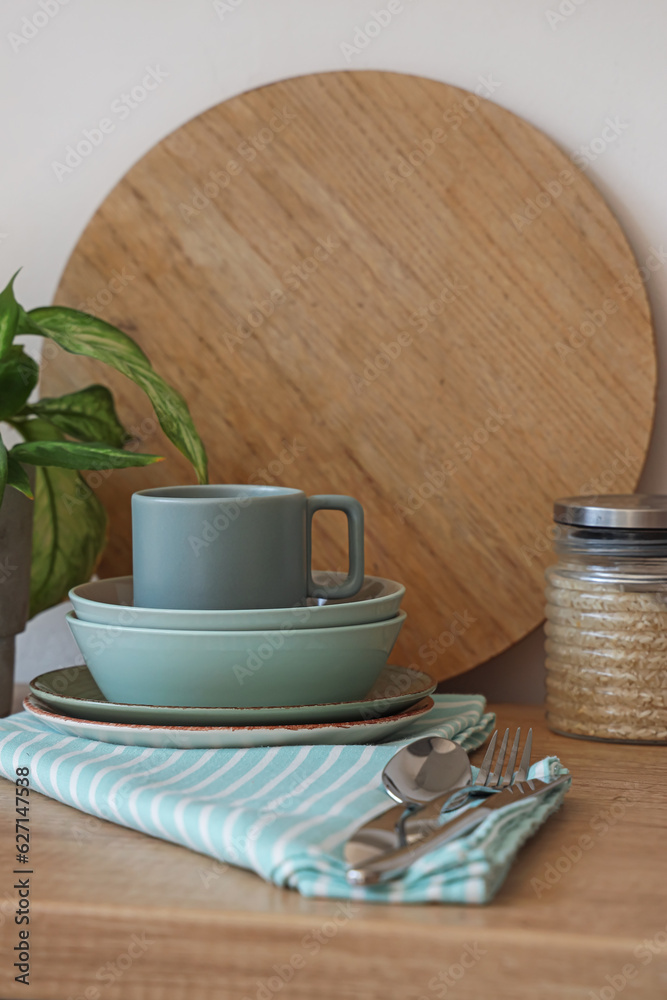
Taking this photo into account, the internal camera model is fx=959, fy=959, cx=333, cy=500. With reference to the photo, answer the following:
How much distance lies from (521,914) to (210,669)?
0.27 m

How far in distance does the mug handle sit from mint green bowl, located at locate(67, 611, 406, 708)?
0.17 feet

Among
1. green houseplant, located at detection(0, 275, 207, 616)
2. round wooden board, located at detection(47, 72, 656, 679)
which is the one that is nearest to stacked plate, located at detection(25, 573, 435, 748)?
green houseplant, located at detection(0, 275, 207, 616)

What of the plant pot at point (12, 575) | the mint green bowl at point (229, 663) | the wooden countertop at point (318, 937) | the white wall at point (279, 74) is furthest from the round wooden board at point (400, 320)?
the wooden countertop at point (318, 937)

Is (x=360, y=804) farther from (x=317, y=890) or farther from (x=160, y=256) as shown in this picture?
(x=160, y=256)

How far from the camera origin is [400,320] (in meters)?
0.90

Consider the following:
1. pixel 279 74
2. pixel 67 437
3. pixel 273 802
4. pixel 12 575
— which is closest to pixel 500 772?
pixel 273 802

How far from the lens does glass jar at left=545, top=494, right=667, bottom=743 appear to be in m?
0.71

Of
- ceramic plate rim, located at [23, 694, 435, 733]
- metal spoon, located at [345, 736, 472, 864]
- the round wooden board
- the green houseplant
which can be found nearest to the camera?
metal spoon, located at [345, 736, 472, 864]

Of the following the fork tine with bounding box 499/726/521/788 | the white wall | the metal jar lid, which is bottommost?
the fork tine with bounding box 499/726/521/788

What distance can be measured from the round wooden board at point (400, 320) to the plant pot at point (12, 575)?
0.51 feet

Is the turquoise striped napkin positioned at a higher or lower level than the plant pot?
lower

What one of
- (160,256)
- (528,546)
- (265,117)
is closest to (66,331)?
(160,256)

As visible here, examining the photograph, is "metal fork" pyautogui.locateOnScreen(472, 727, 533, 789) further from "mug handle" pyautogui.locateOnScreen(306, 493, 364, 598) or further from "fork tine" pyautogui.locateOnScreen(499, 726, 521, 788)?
"mug handle" pyautogui.locateOnScreen(306, 493, 364, 598)

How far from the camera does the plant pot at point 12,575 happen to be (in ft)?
2.54
